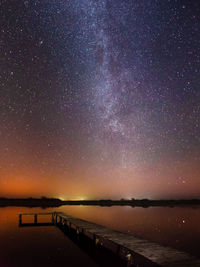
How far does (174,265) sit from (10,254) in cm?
1352

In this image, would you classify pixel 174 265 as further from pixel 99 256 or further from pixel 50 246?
pixel 50 246

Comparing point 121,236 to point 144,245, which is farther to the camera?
point 121,236

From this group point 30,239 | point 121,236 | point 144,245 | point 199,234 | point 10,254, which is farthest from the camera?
A: point 199,234

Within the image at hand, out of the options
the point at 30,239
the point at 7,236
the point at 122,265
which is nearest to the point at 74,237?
the point at 30,239

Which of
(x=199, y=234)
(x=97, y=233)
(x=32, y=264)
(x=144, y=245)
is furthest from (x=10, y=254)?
(x=199, y=234)

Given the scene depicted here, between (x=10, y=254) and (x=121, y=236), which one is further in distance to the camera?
(x=10, y=254)

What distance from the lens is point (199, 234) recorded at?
36031mm

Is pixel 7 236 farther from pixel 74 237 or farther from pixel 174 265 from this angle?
pixel 174 265

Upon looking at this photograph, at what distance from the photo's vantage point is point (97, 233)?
74.2 feet

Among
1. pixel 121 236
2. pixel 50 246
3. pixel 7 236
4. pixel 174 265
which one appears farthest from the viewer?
pixel 7 236

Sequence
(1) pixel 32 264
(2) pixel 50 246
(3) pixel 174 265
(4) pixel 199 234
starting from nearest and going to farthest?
1. (3) pixel 174 265
2. (1) pixel 32 264
3. (2) pixel 50 246
4. (4) pixel 199 234

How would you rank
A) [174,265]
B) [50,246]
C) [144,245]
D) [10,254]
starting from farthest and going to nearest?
[50,246] → [10,254] → [144,245] → [174,265]

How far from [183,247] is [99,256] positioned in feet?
31.4

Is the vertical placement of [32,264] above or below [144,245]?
below
